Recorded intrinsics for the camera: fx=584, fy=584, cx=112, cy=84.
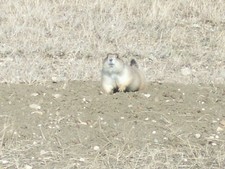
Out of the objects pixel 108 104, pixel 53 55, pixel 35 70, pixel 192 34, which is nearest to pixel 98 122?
pixel 108 104

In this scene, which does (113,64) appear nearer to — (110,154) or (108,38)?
(110,154)

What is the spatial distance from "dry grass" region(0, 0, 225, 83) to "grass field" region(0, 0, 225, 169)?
19mm

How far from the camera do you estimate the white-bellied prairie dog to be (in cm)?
607

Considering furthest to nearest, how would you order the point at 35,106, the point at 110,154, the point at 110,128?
the point at 35,106
the point at 110,128
the point at 110,154

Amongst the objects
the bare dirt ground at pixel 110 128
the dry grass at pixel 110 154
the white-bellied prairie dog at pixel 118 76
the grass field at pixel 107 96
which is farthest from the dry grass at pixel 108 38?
the dry grass at pixel 110 154

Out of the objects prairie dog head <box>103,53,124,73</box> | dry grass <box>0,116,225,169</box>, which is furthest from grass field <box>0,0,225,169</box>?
prairie dog head <box>103,53,124,73</box>

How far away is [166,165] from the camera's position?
14.4 ft

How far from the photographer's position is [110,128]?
195 inches

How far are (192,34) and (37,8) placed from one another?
2.77 metres

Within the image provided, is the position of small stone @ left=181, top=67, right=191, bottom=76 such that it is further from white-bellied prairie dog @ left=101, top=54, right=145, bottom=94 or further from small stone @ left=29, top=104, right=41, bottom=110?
small stone @ left=29, top=104, right=41, bottom=110

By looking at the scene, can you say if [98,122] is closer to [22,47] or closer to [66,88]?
[66,88]

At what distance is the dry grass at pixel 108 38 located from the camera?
25.8 ft

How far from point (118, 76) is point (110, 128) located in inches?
48.9

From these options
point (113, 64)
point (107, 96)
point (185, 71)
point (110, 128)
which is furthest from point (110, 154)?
point (185, 71)
